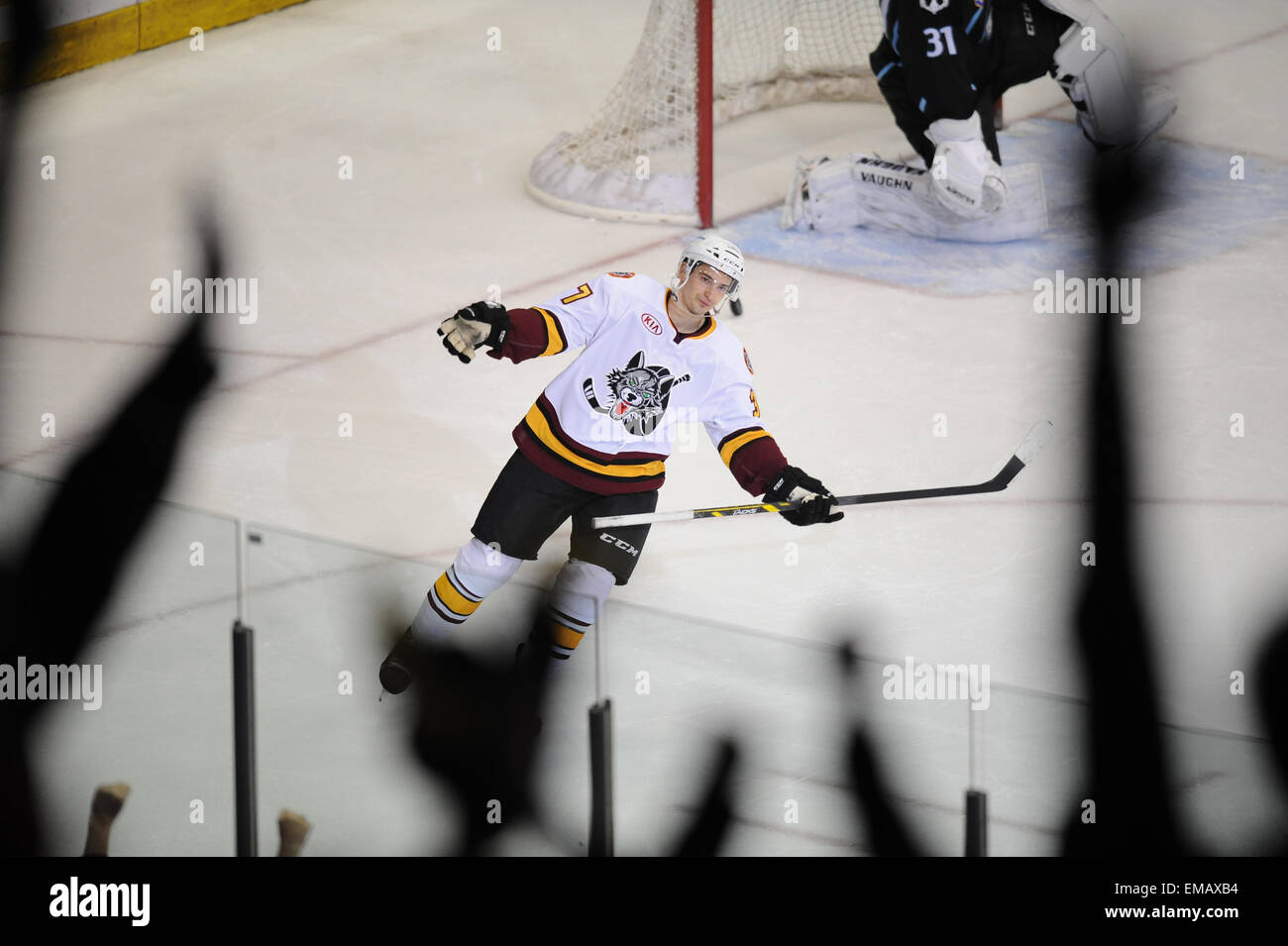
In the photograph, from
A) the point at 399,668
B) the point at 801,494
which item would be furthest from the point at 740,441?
the point at 399,668

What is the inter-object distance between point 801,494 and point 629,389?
0.35 m

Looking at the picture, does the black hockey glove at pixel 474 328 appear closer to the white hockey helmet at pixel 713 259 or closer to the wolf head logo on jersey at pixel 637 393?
the wolf head logo on jersey at pixel 637 393

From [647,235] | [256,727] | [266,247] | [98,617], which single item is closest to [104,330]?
[266,247]

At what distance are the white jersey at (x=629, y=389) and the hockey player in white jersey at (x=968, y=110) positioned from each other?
234cm

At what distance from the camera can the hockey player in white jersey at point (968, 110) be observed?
5.59 m

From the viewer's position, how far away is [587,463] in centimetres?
346

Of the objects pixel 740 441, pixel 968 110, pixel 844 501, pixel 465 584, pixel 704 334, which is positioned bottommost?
pixel 465 584

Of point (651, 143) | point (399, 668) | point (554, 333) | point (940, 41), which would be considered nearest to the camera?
point (399, 668)

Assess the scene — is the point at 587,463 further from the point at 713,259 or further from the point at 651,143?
the point at 651,143

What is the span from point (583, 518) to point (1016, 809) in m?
1.01

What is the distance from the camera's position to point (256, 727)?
292cm

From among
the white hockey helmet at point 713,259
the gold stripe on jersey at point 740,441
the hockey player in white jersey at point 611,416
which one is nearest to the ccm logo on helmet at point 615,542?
the hockey player in white jersey at point 611,416
